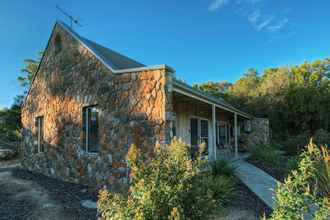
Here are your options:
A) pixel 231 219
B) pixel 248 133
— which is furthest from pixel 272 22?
pixel 231 219

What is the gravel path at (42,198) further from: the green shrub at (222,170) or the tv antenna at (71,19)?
the tv antenna at (71,19)

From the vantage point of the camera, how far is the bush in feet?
7.68

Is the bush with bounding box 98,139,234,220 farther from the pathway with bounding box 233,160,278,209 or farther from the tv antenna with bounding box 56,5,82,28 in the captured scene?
the tv antenna with bounding box 56,5,82,28

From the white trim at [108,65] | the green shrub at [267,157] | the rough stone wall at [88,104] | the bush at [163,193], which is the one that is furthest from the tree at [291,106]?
the bush at [163,193]

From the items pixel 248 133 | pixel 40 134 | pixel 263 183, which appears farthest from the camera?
pixel 248 133

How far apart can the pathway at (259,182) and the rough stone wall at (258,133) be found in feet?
21.8

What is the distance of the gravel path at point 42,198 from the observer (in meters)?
4.96

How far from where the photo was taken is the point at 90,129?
744cm

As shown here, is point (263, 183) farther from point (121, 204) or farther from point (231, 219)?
point (121, 204)

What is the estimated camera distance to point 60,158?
26.9ft

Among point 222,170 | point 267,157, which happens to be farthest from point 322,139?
point 222,170

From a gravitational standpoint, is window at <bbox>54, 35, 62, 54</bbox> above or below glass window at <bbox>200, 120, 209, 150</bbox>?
above

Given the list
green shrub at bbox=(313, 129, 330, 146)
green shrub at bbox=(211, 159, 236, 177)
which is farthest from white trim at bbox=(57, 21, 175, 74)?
green shrub at bbox=(313, 129, 330, 146)

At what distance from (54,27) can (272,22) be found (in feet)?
38.4
